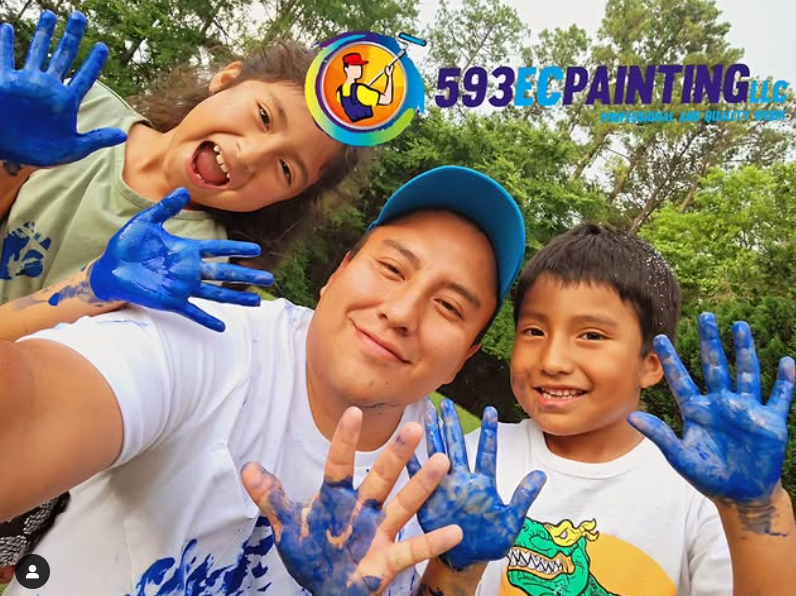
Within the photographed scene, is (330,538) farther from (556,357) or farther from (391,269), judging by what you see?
(556,357)

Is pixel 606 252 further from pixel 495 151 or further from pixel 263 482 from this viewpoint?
pixel 495 151

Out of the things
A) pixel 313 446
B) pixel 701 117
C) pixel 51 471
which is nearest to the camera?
pixel 51 471

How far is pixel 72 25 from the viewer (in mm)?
1351

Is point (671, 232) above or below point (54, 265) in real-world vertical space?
above

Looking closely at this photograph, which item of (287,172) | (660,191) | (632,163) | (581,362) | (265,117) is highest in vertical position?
(632,163)

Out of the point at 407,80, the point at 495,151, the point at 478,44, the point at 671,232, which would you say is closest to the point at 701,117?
the point at 671,232

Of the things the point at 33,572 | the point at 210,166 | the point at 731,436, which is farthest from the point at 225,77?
the point at 731,436

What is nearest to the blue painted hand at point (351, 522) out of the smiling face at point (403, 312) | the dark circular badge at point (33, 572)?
the smiling face at point (403, 312)

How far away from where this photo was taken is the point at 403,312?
4.36 ft

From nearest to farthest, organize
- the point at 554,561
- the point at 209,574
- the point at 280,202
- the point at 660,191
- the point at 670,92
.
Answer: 1. the point at 209,574
2. the point at 554,561
3. the point at 280,202
4. the point at 670,92
5. the point at 660,191

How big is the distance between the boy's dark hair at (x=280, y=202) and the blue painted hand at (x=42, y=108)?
0.85 meters

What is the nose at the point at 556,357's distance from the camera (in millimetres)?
1785

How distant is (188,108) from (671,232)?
12860mm

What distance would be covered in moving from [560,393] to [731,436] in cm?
59
